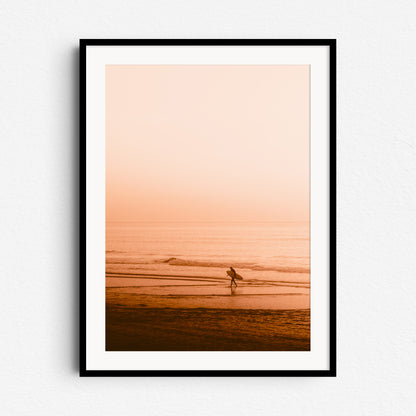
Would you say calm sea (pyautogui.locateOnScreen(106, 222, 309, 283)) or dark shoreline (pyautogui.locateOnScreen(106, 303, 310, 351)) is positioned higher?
→ calm sea (pyautogui.locateOnScreen(106, 222, 309, 283))

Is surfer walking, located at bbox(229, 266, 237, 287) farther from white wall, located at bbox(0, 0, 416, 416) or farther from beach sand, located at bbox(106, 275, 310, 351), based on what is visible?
white wall, located at bbox(0, 0, 416, 416)

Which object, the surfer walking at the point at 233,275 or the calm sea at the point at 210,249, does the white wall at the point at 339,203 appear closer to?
the calm sea at the point at 210,249

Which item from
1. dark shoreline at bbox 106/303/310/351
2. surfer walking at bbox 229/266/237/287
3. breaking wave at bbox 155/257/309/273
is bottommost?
dark shoreline at bbox 106/303/310/351

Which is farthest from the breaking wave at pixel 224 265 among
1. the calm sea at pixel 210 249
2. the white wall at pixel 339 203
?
the white wall at pixel 339 203

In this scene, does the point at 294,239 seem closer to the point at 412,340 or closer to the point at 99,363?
the point at 412,340

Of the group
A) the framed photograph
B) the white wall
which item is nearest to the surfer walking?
the framed photograph

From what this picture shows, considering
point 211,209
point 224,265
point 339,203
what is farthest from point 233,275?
point 339,203

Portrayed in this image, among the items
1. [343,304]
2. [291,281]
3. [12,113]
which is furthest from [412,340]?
[12,113]
